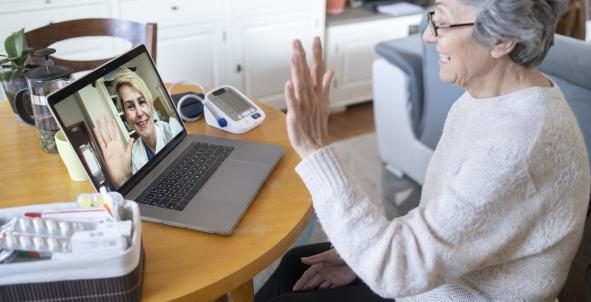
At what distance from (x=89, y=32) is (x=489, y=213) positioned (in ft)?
5.16

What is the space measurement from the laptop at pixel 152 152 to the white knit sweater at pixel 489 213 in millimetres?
255

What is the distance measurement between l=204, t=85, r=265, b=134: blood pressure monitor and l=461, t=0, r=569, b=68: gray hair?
684mm

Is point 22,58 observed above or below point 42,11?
above

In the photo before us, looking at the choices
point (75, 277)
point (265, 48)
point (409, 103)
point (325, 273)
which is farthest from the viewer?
point (265, 48)

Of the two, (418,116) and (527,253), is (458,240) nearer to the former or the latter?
(527,253)

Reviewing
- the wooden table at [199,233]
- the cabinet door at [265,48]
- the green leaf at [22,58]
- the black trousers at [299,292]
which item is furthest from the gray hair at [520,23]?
the cabinet door at [265,48]

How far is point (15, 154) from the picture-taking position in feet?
4.38

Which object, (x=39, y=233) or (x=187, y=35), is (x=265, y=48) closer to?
(x=187, y=35)

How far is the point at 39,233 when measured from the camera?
32.2 inches

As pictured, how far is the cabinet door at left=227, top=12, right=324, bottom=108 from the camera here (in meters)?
3.09

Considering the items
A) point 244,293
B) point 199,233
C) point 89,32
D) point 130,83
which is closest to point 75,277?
point 199,233

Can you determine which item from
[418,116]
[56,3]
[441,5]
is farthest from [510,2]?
[56,3]

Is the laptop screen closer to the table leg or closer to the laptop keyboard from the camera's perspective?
the laptop keyboard

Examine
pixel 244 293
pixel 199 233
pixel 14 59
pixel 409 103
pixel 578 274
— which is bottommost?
pixel 578 274
